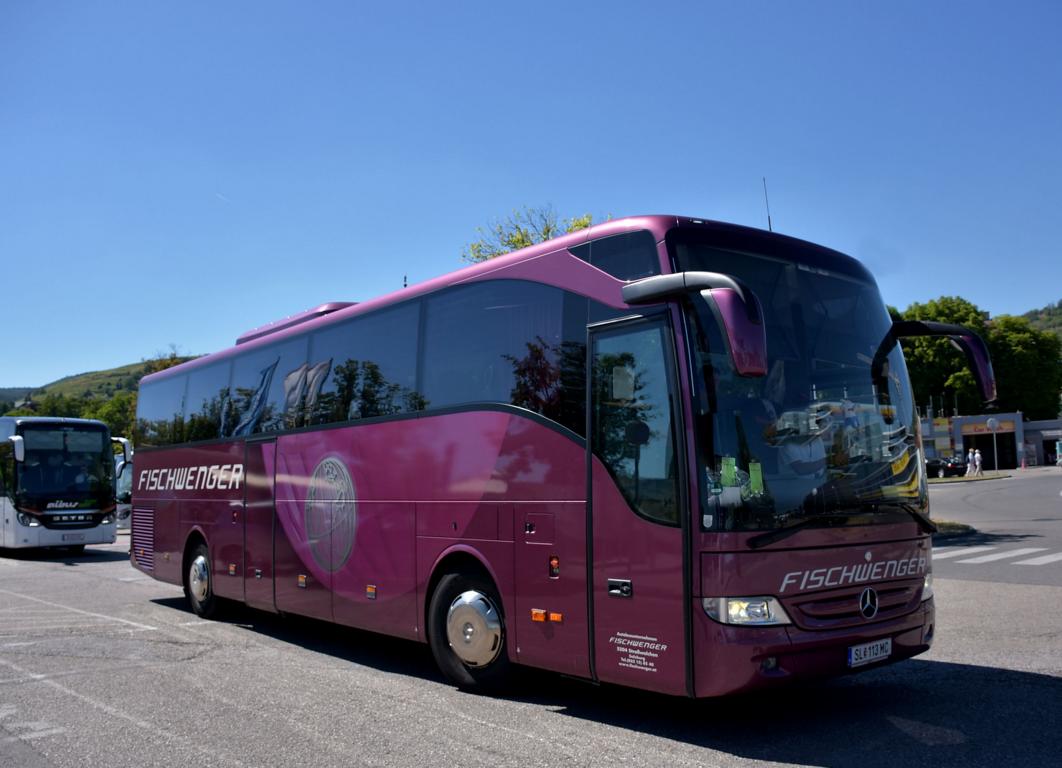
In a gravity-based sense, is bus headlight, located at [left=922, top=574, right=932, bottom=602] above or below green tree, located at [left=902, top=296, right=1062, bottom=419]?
below

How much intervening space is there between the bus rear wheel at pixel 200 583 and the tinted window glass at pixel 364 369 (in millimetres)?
3693

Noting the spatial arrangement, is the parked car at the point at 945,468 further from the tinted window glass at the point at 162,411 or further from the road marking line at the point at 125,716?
the road marking line at the point at 125,716

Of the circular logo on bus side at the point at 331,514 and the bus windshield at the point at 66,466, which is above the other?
the bus windshield at the point at 66,466

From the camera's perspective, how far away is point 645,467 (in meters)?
6.20

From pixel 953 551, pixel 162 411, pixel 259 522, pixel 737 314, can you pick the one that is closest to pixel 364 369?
pixel 259 522

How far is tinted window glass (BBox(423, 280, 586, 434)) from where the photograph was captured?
6984 mm

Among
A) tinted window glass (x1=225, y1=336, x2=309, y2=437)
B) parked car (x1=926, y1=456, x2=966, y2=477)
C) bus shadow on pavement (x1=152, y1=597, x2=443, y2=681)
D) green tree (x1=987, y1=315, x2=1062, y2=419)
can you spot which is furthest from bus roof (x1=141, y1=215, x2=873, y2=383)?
green tree (x1=987, y1=315, x2=1062, y2=419)

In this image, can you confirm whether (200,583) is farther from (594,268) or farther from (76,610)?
(594,268)

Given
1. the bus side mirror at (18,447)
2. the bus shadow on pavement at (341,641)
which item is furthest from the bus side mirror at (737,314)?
the bus side mirror at (18,447)

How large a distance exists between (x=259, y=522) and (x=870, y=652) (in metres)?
7.54

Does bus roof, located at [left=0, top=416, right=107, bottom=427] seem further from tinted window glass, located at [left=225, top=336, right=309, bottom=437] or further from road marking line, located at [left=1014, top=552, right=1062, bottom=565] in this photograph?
road marking line, located at [left=1014, top=552, right=1062, bottom=565]

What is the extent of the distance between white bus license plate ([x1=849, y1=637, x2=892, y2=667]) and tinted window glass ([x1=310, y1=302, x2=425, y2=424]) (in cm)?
426

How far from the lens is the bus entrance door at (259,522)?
36.2 ft

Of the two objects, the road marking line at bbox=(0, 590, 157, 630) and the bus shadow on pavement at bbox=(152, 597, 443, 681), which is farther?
the road marking line at bbox=(0, 590, 157, 630)
